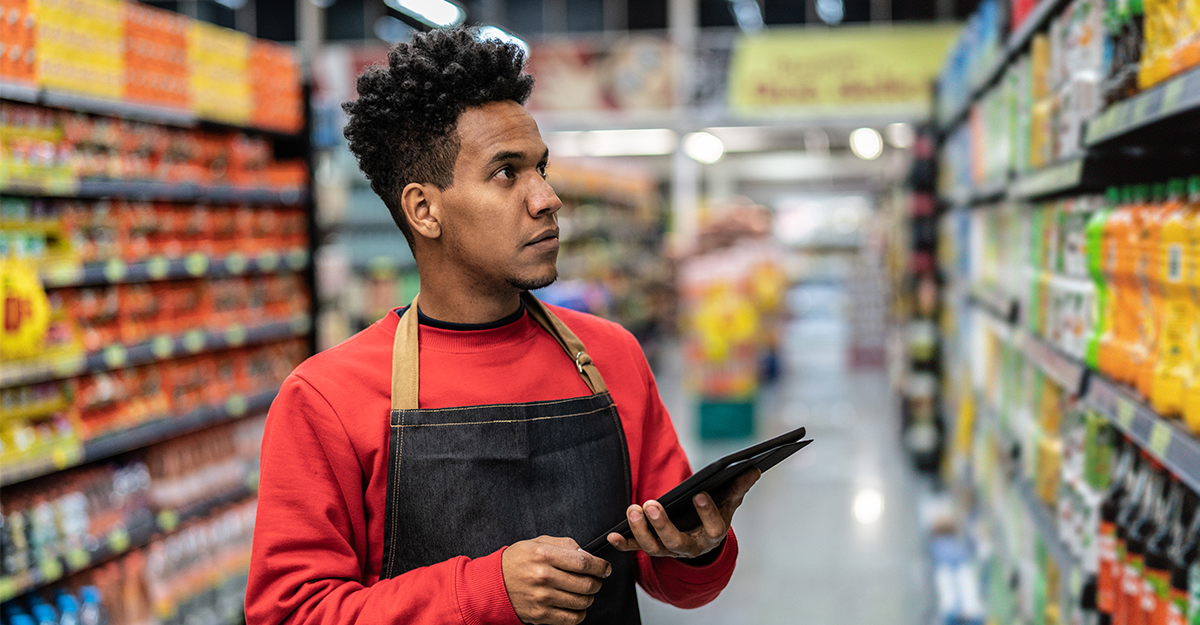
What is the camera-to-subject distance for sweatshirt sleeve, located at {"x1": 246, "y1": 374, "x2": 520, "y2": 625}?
3.96 feet

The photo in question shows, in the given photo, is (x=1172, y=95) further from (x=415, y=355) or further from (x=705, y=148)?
(x=705, y=148)

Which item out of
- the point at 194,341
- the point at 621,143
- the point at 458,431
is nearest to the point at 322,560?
the point at 458,431

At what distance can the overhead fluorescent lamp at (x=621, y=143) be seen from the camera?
51.3 feet

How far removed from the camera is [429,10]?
12219mm

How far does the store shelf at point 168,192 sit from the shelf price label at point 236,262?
9.8 inches

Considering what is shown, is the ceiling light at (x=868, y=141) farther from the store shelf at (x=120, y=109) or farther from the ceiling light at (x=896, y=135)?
the store shelf at (x=120, y=109)

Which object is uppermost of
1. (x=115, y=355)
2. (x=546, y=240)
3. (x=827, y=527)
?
(x=546, y=240)

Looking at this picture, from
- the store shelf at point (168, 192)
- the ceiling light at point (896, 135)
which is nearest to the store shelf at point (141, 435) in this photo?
the store shelf at point (168, 192)

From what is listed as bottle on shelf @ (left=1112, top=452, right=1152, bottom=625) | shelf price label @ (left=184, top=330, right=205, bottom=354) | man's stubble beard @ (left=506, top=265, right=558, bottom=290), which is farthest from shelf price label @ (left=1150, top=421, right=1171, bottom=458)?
shelf price label @ (left=184, top=330, right=205, bottom=354)

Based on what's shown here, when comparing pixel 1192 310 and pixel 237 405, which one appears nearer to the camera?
pixel 1192 310

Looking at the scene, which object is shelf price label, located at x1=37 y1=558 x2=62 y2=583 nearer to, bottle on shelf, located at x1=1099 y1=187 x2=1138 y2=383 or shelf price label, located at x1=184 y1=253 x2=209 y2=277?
shelf price label, located at x1=184 y1=253 x2=209 y2=277

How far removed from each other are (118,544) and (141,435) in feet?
1.30

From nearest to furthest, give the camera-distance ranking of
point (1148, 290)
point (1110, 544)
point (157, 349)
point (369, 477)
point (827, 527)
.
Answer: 1. point (369, 477)
2. point (1148, 290)
3. point (1110, 544)
4. point (157, 349)
5. point (827, 527)

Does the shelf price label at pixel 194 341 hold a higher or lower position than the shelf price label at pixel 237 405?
higher
